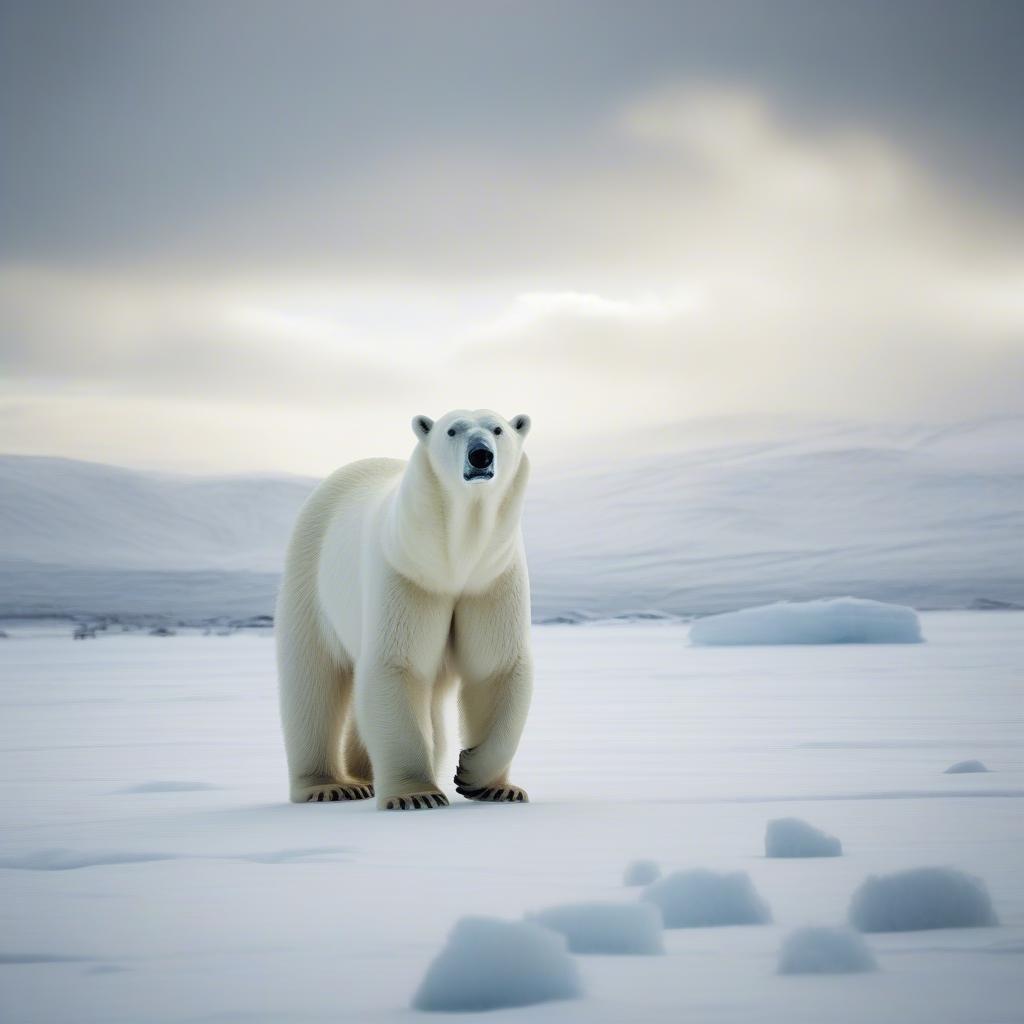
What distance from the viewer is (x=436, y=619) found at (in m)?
4.19

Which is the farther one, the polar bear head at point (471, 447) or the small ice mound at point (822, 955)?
the polar bear head at point (471, 447)

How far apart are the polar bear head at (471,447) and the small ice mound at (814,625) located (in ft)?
51.0

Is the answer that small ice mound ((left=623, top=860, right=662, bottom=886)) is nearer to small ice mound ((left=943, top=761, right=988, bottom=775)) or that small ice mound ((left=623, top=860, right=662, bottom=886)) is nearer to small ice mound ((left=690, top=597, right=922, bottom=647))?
small ice mound ((left=943, top=761, right=988, bottom=775))

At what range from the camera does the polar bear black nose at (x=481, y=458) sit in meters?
3.83

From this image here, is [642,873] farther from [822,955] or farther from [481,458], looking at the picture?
[481,458]

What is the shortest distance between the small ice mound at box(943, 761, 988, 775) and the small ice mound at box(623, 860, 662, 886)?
218 cm

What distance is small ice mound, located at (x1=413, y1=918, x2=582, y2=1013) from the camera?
1.94m

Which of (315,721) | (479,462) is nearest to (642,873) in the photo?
(479,462)

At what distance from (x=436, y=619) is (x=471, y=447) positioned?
58 centimetres

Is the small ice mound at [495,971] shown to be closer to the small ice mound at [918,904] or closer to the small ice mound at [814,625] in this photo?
the small ice mound at [918,904]

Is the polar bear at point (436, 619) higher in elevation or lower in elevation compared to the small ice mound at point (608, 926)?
higher

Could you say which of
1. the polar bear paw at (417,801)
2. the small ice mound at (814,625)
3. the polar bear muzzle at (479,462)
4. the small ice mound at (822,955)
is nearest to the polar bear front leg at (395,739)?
the polar bear paw at (417,801)

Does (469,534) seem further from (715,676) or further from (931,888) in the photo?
(715,676)

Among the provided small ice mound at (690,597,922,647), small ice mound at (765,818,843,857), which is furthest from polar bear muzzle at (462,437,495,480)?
small ice mound at (690,597,922,647)
